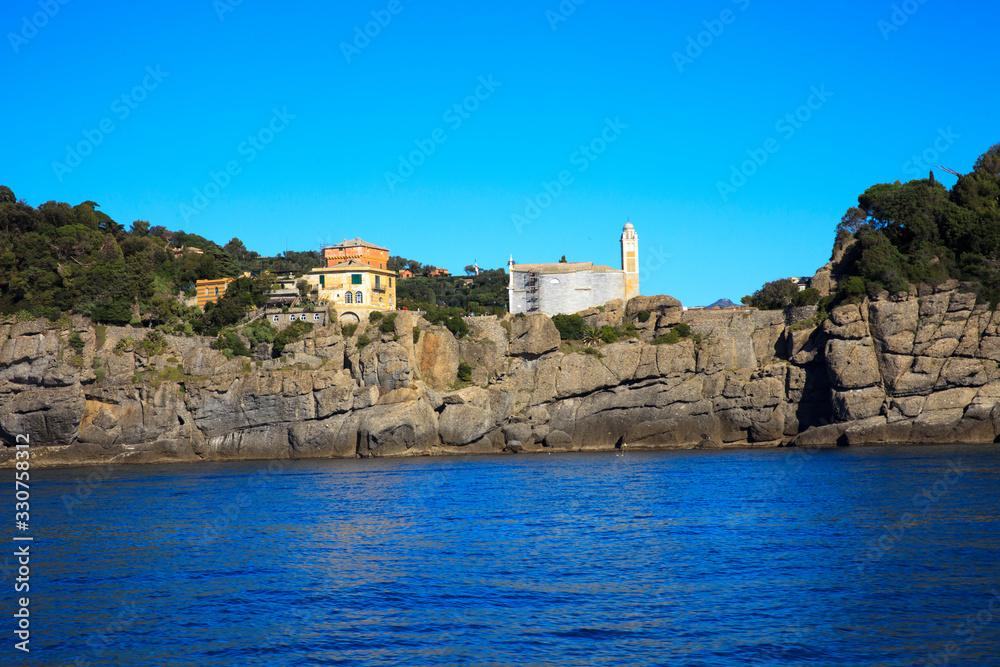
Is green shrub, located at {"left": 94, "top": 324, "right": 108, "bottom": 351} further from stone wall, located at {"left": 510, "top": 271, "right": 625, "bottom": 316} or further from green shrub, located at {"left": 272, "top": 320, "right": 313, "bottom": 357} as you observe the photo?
stone wall, located at {"left": 510, "top": 271, "right": 625, "bottom": 316}

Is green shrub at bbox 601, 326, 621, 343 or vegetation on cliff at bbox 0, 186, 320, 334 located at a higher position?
vegetation on cliff at bbox 0, 186, 320, 334

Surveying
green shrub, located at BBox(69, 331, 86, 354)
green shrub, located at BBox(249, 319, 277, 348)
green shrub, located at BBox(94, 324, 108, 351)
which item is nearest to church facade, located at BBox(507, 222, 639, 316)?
green shrub, located at BBox(249, 319, 277, 348)

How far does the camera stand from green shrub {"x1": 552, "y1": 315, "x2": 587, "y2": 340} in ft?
234

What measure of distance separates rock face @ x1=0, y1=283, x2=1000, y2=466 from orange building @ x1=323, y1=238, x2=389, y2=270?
1374 centimetres

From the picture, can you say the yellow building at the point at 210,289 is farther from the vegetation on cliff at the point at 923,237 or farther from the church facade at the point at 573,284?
the vegetation on cliff at the point at 923,237

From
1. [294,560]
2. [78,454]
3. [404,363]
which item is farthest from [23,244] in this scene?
[294,560]

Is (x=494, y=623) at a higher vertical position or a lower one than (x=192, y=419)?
lower

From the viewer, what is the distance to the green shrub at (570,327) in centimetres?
7138

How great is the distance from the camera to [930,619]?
59.6 feet

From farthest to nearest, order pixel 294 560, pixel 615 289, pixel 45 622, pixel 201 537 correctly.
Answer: pixel 615 289 < pixel 201 537 < pixel 294 560 < pixel 45 622

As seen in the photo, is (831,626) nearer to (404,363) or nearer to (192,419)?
(404,363)

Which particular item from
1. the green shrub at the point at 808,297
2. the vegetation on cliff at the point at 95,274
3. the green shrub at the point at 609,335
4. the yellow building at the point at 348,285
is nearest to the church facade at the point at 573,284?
the green shrub at the point at 609,335

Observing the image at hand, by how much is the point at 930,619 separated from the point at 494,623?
31.1 feet

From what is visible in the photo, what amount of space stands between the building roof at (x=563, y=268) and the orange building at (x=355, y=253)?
13291 millimetres
